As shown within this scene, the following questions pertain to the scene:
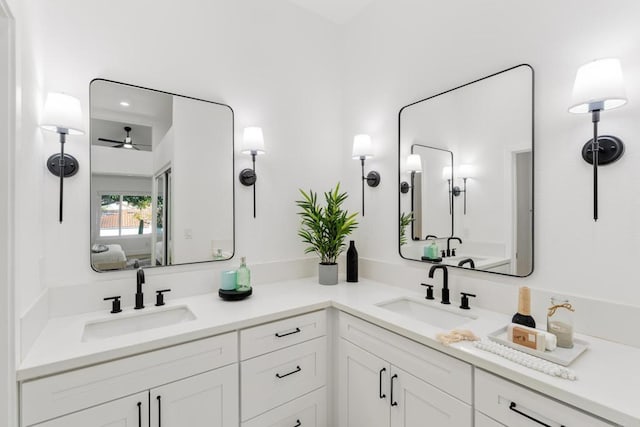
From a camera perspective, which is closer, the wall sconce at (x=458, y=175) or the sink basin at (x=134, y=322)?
the sink basin at (x=134, y=322)

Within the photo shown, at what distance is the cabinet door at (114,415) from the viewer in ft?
3.67

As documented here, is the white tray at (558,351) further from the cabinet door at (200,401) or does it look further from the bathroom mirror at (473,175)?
the cabinet door at (200,401)

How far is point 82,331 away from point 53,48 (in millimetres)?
1344

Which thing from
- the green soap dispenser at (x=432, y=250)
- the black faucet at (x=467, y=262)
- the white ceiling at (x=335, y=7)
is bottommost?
the black faucet at (x=467, y=262)

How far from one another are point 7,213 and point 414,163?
1.93 metres

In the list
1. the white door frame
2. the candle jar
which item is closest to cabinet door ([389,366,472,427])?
the candle jar

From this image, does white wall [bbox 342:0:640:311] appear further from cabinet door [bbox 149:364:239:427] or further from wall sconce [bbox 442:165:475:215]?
cabinet door [bbox 149:364:239:427]

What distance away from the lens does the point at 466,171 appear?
5.68 ft

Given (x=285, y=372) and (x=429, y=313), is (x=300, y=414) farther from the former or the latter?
(x=429, y=313)

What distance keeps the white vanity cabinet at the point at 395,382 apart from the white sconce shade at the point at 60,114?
162cm

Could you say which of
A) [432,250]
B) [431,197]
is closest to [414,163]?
[431,197]

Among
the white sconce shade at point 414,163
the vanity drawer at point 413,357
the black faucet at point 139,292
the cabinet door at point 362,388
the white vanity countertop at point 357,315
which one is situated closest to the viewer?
the white vanity countertop at point 357,315

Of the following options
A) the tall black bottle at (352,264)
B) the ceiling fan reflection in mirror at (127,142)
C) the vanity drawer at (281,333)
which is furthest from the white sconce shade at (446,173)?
the ceiling fan reflection in mirror at (127,142)

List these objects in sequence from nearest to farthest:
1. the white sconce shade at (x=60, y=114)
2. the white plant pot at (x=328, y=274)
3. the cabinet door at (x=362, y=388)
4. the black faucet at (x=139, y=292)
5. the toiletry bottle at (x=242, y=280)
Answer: the white sconce shade at (x=60, y=114) < the cabinet door at (x=362, y=388) < the black faucet at (x=139, y=292) < the toiletry bottle at (x=242, y=280) < the white plant pot at (x=328, y=274)
